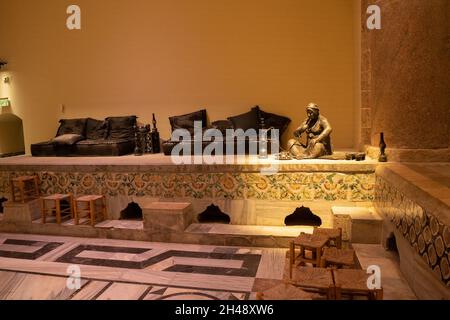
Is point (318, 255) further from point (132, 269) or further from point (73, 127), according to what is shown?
point (73, 127)

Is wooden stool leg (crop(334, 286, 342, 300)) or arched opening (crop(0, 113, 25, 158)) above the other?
arched opening (crop(0, 113, 25, 158))

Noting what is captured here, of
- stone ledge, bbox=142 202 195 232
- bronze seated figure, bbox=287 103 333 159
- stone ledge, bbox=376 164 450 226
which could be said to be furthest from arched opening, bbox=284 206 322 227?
stone ledge, bbox=142 202 195 232

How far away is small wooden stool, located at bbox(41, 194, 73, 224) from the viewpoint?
6234 millimetres

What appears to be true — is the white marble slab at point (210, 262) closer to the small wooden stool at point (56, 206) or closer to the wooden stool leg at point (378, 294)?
the wooden stool leg at point (378, 294)

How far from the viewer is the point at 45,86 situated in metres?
9.31

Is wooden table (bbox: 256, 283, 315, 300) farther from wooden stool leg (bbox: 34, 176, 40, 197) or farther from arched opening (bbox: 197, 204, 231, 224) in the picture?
wooden stool leg (bbox: 34, 176, 40, 197)

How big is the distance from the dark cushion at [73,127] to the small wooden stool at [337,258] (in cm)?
652

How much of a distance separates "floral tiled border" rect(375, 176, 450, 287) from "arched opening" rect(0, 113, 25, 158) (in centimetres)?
891

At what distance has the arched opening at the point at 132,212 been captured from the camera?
6.69 metres

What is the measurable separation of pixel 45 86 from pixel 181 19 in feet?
12.2

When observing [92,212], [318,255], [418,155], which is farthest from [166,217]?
[418,155]

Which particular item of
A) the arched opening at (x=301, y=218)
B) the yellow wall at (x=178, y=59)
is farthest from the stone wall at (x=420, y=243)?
the yellow wall at (x=178, y=59)

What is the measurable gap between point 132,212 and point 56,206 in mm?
1324

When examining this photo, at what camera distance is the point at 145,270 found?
4.80m
